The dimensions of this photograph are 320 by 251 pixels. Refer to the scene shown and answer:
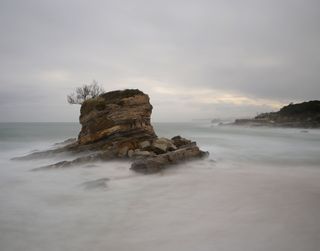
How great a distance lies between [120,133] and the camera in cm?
1705

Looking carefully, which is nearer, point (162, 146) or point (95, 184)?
point (95, 184)

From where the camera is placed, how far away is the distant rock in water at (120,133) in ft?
49.5

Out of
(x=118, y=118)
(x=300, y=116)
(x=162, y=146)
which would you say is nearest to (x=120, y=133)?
(x=118, y=118)

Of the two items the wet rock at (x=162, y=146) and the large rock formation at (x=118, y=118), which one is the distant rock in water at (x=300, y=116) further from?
the wet rock at (x=162, y=146)

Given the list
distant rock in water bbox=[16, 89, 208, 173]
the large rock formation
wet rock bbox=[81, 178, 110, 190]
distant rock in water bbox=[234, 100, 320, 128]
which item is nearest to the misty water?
wet rock bbox=[81, 178, 110, 190]

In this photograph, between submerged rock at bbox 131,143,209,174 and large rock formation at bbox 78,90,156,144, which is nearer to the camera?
submerged rock at bbox 131,143,209,174

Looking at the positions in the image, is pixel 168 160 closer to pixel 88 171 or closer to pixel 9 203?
pixel 88 171

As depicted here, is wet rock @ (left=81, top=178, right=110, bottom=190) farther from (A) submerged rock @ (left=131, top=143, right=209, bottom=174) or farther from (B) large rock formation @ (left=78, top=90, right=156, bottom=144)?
(B) large rock formation @ (left=78, top=90, right=156, bottom=144)

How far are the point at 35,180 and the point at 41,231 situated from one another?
5.76m

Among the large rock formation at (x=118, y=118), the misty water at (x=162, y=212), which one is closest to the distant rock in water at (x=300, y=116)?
the large rock formation at (x=118, y=118)

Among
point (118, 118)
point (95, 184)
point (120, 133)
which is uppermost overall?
point (118, 118)

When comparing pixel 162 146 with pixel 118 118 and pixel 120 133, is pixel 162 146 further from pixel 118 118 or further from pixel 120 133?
pixel 118 118

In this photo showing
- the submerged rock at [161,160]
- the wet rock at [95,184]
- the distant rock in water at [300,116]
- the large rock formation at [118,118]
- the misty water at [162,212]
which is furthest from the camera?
the distant rock in water at [300,116]

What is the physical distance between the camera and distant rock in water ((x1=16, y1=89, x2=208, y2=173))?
15078mm
